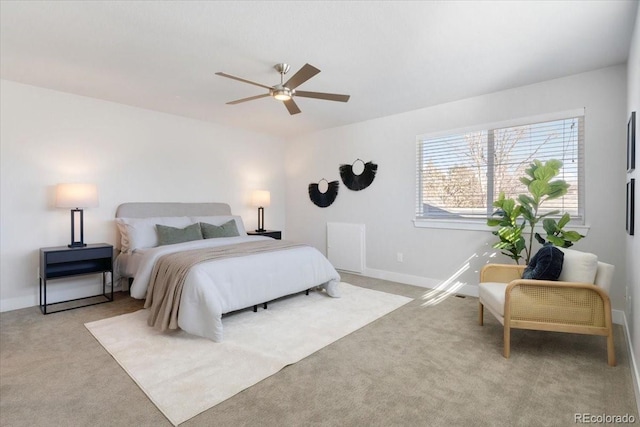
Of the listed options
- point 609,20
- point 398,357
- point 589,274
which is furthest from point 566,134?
point 398,357

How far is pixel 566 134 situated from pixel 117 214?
547 cm

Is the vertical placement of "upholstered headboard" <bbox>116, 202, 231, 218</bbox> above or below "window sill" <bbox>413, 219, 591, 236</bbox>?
above

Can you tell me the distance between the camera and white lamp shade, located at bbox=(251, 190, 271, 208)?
18.2 feet

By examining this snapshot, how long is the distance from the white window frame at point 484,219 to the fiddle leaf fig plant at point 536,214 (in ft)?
0.67

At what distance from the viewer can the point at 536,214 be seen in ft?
11.3

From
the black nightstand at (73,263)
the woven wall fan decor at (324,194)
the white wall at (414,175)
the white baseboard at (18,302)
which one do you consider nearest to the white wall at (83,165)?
the white baseboard at (18,302)

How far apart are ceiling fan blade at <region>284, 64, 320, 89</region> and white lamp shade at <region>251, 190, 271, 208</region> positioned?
2.94 meters

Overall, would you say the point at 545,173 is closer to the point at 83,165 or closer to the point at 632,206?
the point at 632,206

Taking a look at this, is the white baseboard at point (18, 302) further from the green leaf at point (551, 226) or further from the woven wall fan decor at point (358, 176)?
the green leaf at point (551, 226)

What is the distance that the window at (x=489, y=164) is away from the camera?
338cm

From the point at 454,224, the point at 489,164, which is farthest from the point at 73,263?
the point at 489,164

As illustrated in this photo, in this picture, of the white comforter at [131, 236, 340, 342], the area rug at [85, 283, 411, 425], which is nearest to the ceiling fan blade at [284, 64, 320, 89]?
the white comforter at [131, 236, 340, 342]

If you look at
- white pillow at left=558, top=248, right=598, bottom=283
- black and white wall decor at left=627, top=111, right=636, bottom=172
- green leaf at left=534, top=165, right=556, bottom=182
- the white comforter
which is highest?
black and white wall decor at left=627, top=111, right=636, bottom=172

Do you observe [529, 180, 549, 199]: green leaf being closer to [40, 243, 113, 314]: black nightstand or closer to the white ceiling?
the white ceiling
